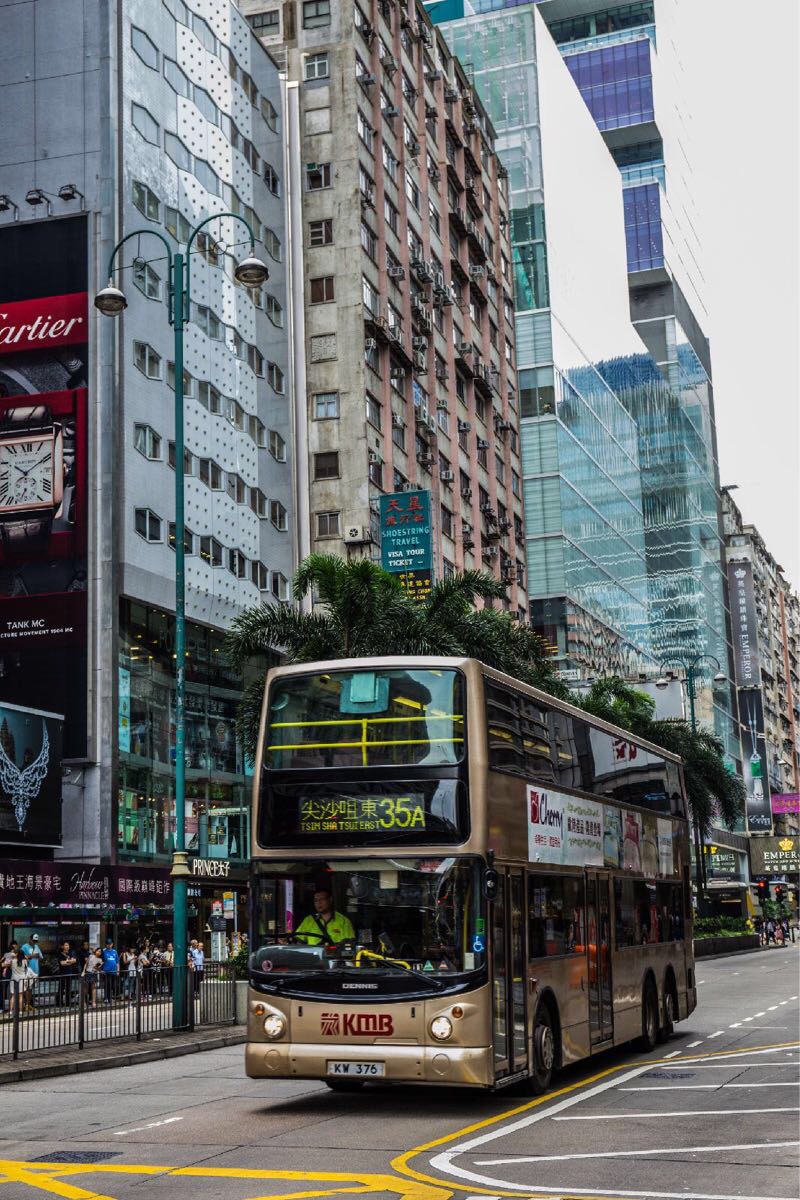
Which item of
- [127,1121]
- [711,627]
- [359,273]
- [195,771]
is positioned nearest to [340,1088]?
[127,1121]

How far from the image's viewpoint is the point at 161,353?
46.3 m

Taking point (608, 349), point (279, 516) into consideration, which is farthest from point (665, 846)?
point (608, 349)

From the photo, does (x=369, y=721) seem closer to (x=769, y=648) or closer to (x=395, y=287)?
(x=395, y=287)

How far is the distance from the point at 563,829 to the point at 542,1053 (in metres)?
2.38

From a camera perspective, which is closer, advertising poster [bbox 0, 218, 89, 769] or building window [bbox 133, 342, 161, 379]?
advertising poster [bbox 0, 218, 89, 769]

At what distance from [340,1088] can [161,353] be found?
33.6 m

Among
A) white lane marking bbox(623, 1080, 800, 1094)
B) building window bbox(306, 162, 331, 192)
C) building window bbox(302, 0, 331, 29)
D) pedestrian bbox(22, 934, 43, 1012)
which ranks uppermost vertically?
building window bbox(302, 0, 331, 29)

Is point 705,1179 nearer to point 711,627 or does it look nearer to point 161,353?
point 161,353

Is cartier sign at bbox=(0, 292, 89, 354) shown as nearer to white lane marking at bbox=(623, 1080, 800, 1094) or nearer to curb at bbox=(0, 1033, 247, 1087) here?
curb at bbox=(0, 1033, 247, 1087)

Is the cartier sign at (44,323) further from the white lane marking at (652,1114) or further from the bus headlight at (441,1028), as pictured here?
the white lane marking at (652,1114)

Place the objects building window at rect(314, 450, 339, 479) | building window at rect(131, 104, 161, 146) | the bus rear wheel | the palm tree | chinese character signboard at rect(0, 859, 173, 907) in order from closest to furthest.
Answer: the bus rear wheel, the palm tree, chinese character signboard at rect(0, 859, 173, 907), building window at rect(131, 104, 161, 146), building window at rect(314, 450, 339, 479)

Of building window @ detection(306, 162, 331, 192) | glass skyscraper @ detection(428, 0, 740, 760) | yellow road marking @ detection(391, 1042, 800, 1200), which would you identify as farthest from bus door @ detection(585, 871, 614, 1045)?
glass skyscraper @ detection(428, 0, 740, 760)

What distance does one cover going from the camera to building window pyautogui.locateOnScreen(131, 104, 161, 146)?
152 ft

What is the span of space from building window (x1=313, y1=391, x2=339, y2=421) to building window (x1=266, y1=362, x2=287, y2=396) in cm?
212
